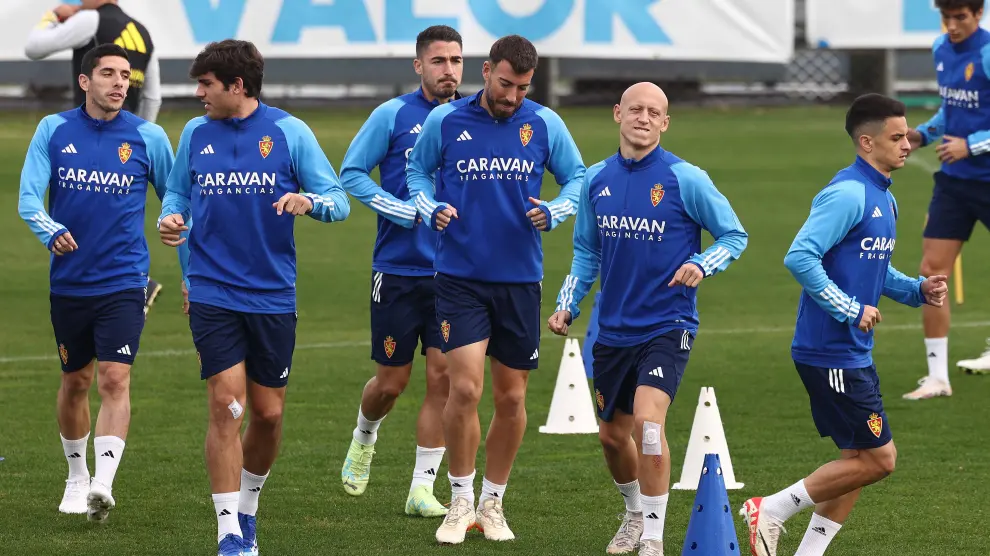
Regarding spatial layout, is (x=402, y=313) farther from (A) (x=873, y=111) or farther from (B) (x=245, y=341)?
(A) (x=873, y=111)

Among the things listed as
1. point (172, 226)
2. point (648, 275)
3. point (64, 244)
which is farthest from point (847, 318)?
point (64, 244)

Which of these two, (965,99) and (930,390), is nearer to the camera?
(930,390)

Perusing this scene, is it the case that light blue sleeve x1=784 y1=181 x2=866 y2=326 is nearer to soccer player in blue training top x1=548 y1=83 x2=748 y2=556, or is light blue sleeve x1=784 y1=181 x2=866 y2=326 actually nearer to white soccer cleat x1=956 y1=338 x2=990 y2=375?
soccer player in blue training top x1=548 y1=83 x2=748 y2=556

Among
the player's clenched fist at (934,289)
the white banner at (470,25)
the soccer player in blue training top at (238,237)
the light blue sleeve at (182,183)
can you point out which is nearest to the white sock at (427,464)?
the soccer player in blue training top at (238,237)

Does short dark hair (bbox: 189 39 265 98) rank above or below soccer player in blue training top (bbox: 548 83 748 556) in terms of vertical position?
above

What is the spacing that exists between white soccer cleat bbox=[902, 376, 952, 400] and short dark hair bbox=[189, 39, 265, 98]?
5.25m

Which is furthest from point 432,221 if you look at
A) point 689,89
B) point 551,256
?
point 689,89

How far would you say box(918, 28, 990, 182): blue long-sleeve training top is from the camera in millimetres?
10461

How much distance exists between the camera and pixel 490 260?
736 centimetres

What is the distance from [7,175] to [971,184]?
514 inches

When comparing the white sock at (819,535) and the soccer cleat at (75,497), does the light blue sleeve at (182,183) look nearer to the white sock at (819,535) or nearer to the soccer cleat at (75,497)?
the soccer cleat at (75,497)

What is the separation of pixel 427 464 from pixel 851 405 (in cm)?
221

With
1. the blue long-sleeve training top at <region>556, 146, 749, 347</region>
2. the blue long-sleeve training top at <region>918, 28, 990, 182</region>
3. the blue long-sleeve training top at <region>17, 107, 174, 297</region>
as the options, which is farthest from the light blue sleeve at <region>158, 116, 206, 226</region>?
the blue long-sleeve training top at <region>918, 28, 990, 182</region>

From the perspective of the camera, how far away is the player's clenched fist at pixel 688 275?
6.60 m
